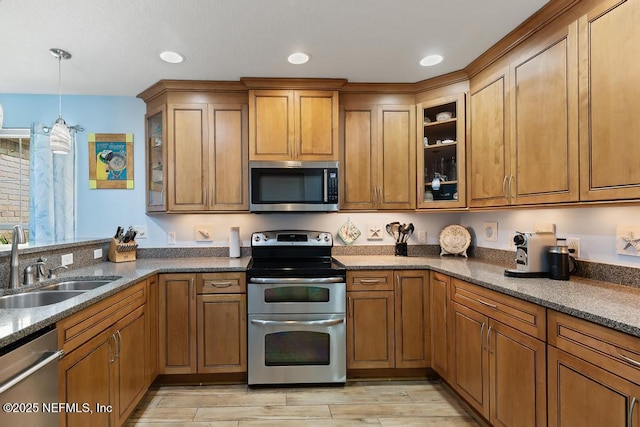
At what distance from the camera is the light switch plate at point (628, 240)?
153 centimetres

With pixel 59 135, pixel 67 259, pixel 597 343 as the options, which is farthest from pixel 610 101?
pixel 67 259

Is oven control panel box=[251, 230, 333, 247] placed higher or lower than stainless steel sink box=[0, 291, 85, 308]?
higher

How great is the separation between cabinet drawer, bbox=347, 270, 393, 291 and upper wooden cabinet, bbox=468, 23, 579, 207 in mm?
859

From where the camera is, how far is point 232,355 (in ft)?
7.55

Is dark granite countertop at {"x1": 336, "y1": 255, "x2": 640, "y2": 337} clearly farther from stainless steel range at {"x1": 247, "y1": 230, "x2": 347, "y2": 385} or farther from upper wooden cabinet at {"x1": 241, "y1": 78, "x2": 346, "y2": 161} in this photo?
upper wooden cabinet at {"x1": 241, "y1": 78, "x2": 346, "y2": 161}

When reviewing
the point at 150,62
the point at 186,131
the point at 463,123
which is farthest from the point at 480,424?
the point at 150,62

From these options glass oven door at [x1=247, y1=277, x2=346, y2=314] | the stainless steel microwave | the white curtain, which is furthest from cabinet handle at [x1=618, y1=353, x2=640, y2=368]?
the white curtain

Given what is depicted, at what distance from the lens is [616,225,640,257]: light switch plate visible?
60.3 inches

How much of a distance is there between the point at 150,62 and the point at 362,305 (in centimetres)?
232

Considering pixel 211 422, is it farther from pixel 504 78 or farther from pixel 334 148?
pixel 504 78

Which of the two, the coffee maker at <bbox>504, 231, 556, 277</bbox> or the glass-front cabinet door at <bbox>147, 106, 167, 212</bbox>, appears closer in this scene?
the coffee maker at <bbox>504, 231, 556, 277</bbox>

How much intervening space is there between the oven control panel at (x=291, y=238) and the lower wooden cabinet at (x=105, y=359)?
920 millimetres

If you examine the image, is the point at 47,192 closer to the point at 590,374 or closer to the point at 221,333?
the point at 221,333

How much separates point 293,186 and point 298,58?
3.07 feet
